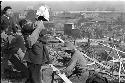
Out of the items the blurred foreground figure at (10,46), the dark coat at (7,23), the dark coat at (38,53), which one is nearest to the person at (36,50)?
the dark coat at (38,53)

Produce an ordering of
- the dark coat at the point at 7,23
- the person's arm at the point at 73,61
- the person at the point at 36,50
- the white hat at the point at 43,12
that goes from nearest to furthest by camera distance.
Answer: the person at the point at 36,50, the white hat at the point at 43,12, the person's arm at the point at 73,61, the dark coat at the point at 7,23

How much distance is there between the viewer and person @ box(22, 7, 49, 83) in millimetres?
4738

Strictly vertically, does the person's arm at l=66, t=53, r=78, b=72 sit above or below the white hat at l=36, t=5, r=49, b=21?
below

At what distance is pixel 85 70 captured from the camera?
529 cm

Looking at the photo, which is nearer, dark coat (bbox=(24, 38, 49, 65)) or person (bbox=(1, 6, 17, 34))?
dark coat (bbox=(24, 38, 49, 65))

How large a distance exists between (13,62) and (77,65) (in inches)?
49.3

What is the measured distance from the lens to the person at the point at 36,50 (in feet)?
15.5

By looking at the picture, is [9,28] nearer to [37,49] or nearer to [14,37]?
Result: [14,37]

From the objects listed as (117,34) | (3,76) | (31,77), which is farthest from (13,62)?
(117,34)

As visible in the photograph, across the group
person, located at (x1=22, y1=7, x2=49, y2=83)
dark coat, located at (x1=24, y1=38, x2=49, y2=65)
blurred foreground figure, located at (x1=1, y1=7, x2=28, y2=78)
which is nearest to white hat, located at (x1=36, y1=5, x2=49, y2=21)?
person, located at (x1=22, y1=7, x2=49, y2=83)

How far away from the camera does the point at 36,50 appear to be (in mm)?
4844

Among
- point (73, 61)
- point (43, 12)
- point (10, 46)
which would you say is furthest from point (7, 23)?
point (73, 61)

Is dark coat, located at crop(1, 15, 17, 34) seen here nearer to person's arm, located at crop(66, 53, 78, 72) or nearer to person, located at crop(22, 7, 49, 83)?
person, located at crop(22, 7, 49, 83)

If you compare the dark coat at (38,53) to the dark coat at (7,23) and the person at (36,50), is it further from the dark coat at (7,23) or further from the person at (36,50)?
the dark coat at (7,23)
